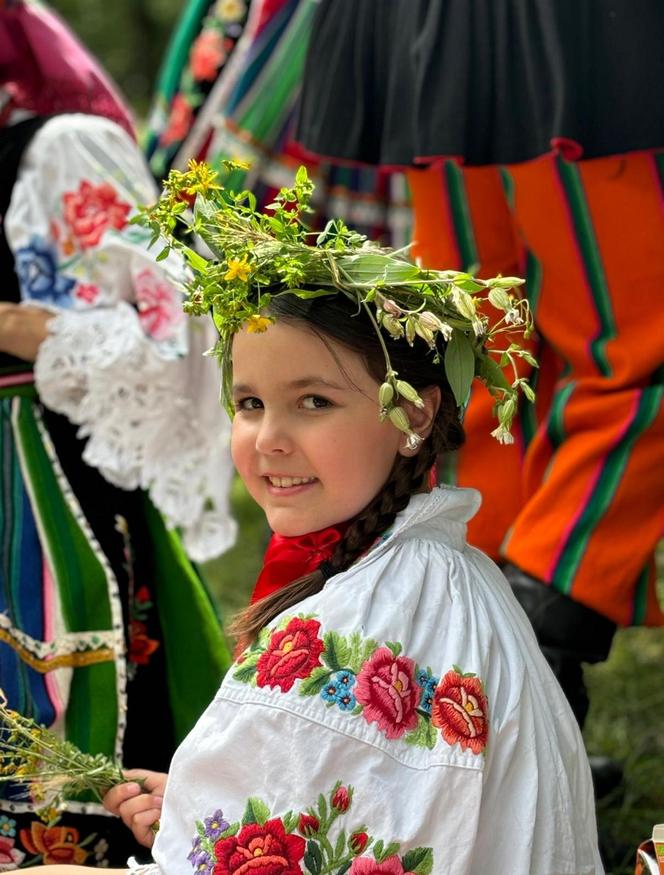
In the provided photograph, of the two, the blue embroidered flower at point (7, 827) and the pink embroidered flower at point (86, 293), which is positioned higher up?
the pink embroidered flower at point (86, 293)

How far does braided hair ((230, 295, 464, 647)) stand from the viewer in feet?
5.84

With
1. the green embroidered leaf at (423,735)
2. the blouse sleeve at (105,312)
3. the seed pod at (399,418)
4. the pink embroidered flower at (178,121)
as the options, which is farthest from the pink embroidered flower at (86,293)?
the pink embroidered flower at (178,121)

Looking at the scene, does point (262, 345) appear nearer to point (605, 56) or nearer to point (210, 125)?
point (605, 56)

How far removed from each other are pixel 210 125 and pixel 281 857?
2.67 m

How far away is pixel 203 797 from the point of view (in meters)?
1.63

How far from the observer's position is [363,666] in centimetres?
164

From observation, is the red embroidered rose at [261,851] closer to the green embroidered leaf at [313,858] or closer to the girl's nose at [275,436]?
the green embroidered leaf at [313,858]

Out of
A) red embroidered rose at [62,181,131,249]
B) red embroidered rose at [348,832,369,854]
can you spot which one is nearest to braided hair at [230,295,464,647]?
red embroidered rose at [348,832,369,854]

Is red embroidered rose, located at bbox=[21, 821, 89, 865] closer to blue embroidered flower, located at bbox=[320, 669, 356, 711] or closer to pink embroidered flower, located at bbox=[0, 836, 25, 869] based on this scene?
pink embroidered flower, located at bbox=[0, 836, 25, 869]

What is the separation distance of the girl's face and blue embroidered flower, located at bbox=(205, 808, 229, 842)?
1.26 feet

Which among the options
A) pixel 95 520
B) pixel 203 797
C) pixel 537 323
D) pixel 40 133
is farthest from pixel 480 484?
pixel 203 797

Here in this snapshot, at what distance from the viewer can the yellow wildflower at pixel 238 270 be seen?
5.57 feet

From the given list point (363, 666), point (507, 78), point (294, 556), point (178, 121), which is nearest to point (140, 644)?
point (294, 556)

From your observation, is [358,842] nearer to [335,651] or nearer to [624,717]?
[335,651]
